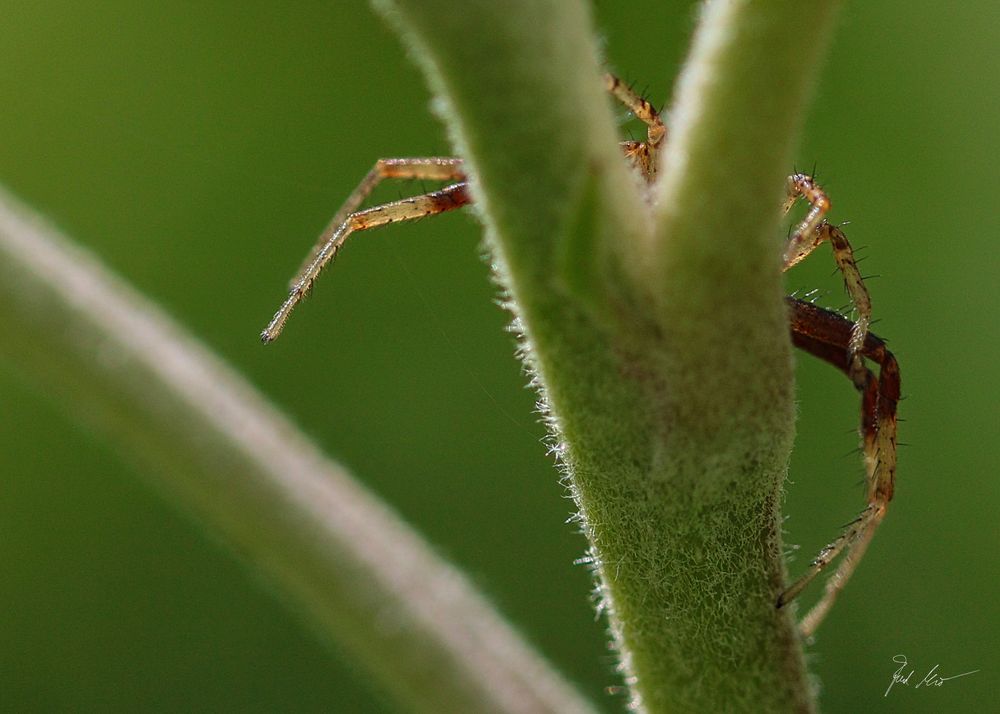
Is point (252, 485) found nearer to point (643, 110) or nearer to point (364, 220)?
point (364, 220)

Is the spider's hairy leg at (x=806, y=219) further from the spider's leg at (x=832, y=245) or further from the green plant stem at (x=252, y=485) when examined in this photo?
the green plant stem at (x=252, y=485)

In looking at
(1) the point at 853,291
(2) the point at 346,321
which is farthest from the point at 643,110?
(2) the point at 346,321

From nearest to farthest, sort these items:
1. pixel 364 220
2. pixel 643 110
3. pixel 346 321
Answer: pixel 364 220
pixel 643 110
pixel 346 321

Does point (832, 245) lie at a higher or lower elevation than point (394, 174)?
lower

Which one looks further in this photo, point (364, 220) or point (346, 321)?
point (346, 321)

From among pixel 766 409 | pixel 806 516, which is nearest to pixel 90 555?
pixel 806 516

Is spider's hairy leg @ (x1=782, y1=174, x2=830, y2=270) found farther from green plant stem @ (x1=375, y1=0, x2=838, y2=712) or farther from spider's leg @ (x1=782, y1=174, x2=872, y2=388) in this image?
green plant stem @ (x1=375, y1=0, x2=838, y2=712)

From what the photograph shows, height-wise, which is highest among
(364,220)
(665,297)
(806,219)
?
(364,220)

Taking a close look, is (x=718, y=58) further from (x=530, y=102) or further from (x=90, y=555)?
(x=90, y=555)
